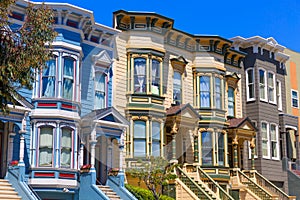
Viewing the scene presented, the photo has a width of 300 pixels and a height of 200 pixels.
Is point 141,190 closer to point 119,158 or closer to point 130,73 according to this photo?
point 119,158

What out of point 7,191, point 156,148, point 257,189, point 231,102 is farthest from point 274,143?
point 7,191

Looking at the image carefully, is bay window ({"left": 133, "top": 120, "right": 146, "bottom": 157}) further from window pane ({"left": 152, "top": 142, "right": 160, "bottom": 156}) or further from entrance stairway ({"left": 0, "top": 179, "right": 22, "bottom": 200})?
entrance stairway ({"left": 0, "top": 179, "right": 22, "bottom": 200})

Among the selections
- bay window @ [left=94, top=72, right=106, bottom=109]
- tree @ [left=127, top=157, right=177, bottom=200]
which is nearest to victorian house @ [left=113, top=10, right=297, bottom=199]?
bay window @ [left=94, top=72, right=106, bottom=109]

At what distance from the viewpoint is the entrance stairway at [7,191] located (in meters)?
21.3

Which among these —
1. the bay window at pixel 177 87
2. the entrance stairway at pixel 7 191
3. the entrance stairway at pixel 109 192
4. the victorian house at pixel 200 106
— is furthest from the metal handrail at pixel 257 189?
the entrance stairway at pixel 7 191

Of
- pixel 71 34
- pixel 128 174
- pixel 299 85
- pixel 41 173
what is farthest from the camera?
pixel 299 85

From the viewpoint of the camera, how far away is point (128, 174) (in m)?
28.0

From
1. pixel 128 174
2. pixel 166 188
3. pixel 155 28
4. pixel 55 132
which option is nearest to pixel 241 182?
pixel 166 188

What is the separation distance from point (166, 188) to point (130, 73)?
6.79 meters

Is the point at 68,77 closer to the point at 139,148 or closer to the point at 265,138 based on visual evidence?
the point at 139,148

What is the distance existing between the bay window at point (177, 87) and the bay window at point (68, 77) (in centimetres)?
→ 845

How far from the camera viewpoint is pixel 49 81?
24875 mm

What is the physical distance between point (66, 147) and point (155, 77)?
7.79m

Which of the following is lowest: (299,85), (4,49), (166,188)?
(166,188)
